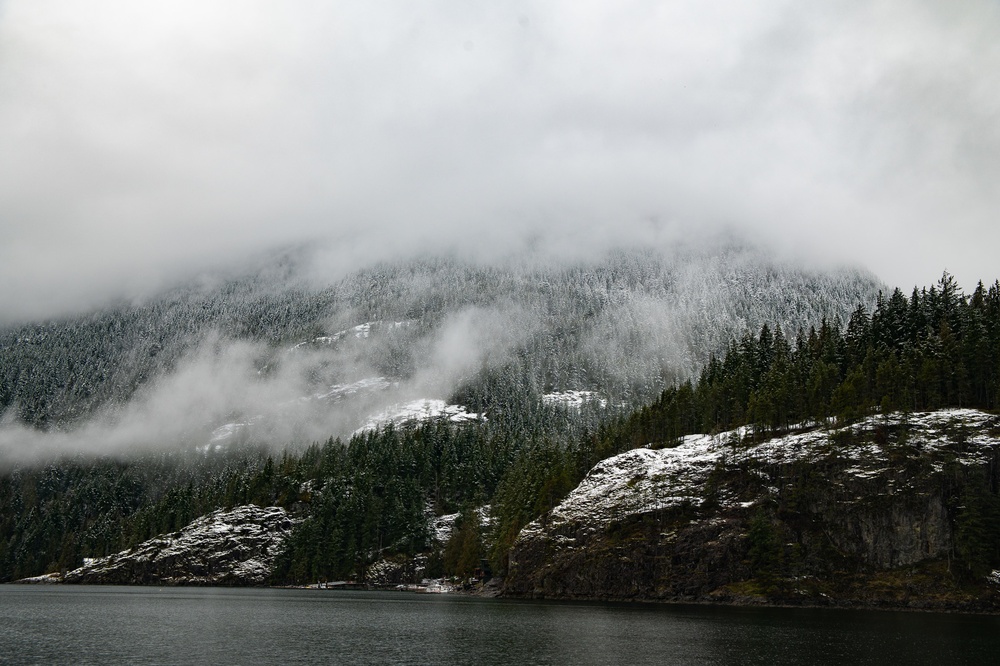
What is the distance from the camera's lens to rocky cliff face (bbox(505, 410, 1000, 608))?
370 feet

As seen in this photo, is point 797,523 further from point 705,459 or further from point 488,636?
point 488,636

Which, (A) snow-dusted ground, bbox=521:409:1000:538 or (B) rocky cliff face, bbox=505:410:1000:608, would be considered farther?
(A) snow-dusted ground, bbox=521:409:1000:538

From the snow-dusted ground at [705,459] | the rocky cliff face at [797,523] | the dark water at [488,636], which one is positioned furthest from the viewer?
the snow-dusted ground at [705,459]

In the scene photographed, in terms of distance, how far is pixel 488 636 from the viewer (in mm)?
74438

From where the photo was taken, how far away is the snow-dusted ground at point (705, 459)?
119938 millimetres

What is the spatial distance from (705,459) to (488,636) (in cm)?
7926

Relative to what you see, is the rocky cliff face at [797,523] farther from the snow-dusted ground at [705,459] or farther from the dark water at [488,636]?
the dark water at [488,636]

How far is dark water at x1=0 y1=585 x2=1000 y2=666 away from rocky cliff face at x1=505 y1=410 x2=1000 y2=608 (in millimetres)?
13111

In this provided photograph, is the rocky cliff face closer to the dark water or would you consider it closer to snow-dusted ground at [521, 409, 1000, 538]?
snow-dusted ground at [521, 409, 1000, 538]

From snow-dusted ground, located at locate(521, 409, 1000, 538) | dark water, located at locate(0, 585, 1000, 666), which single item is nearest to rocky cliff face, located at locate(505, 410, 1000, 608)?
snow-dusted ground, located at locate(521, 409, 1000, 538)

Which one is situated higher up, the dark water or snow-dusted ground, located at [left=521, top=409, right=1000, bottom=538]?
snow-dusted ground, located at [left=521, top=409, right=1000, bottom=538]

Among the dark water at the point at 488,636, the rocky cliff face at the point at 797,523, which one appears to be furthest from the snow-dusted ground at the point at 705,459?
the dark water at the point at 488,636

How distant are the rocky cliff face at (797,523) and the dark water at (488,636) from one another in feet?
43.0

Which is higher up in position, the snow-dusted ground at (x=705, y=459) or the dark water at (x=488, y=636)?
the snow-dusted ground at (x=705, y=459)
